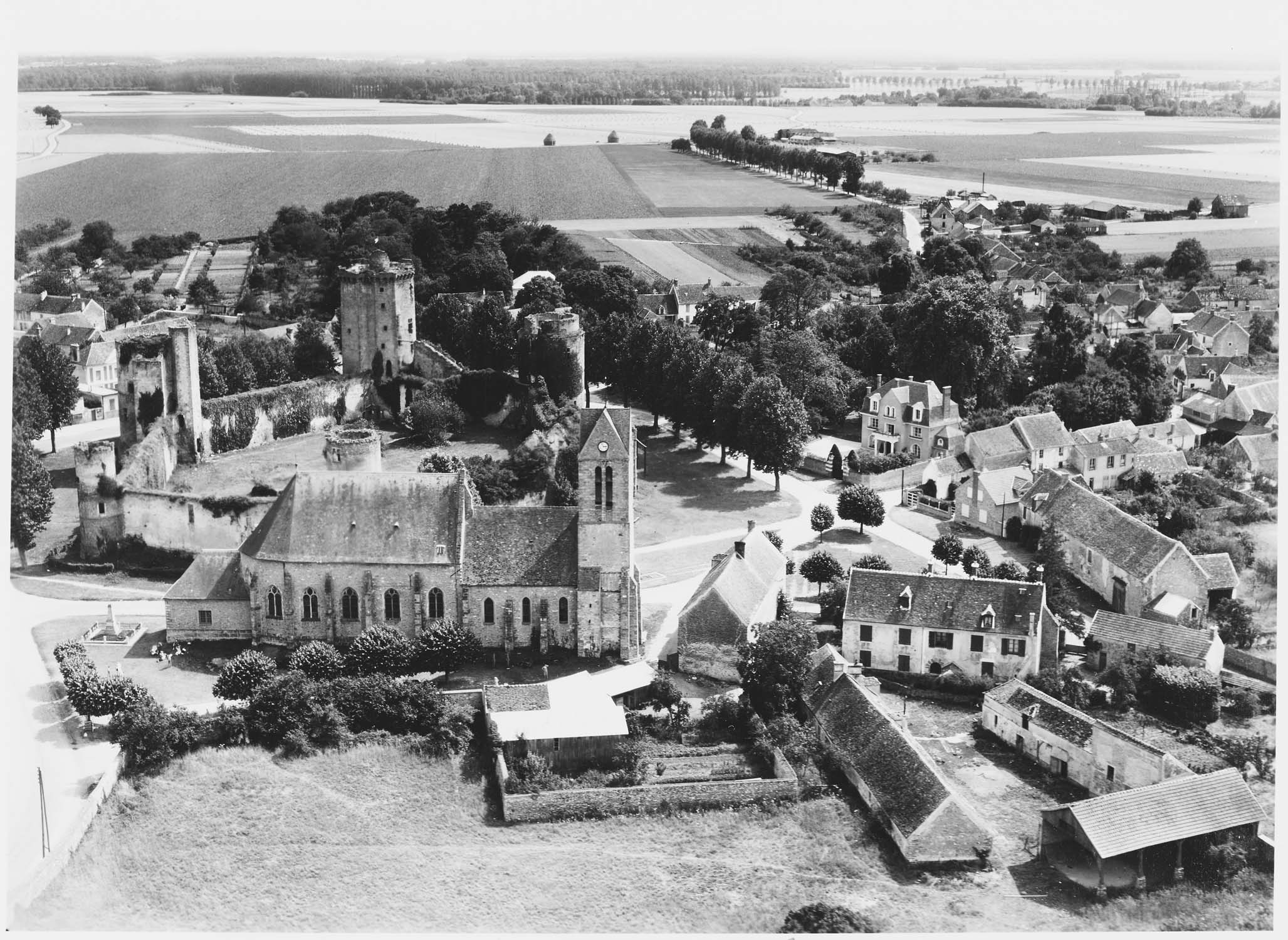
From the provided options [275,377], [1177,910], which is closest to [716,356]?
[275,377]

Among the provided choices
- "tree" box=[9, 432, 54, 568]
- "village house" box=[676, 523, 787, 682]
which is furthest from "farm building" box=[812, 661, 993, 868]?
"tree" box=[9, 432, 54, 568]

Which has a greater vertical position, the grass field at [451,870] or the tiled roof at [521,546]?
the tiled roof at [521,546]

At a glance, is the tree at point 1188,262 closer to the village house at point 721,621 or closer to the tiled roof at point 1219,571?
the tiled roof at point 1219,571

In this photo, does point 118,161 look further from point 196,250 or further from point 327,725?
point 327,725

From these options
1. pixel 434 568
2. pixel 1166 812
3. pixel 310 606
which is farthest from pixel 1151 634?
pixel 310 606

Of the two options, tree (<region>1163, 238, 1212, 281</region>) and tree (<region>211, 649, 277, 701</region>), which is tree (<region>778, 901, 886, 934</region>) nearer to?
tree (<region>211, 649, 277, 701</region>)

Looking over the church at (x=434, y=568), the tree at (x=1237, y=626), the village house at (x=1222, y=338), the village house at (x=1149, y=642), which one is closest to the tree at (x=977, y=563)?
the village house at (x=1149, y=642)
